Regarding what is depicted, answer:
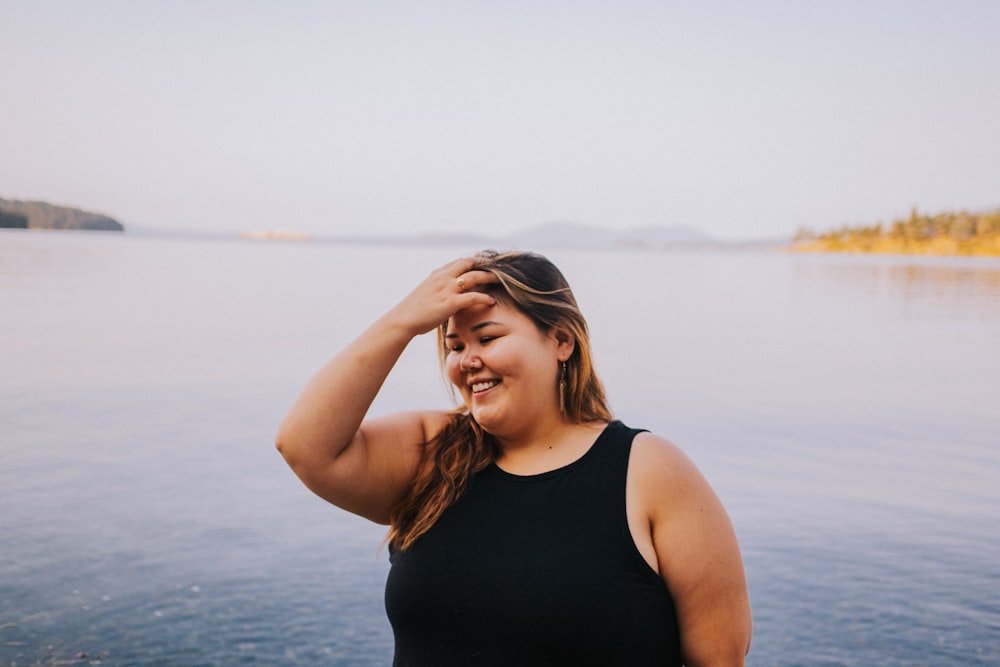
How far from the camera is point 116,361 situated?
15.9 meters

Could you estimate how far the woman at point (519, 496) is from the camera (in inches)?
84.6

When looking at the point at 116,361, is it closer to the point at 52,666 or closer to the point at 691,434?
the point at 691,434

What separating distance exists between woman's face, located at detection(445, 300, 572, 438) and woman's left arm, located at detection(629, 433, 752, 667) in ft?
1.00

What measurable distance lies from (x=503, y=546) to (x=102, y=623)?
4.56m

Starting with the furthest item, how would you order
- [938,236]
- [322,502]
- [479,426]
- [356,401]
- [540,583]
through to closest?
[938,236]
[322,502]
[479,426]
[356,401]
[540,583]

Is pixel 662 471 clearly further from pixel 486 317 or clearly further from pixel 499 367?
pixel 486 317

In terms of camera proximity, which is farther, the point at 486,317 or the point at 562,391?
the point at 562,391

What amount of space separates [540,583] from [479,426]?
0.49m

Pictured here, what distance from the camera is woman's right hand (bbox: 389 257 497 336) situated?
7.48ft

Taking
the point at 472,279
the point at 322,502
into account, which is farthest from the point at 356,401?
the point at 322,502

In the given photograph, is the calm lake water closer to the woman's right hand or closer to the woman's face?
the woman's face

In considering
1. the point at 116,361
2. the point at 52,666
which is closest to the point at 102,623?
the point at 52,666

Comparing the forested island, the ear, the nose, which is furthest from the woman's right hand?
the forested island

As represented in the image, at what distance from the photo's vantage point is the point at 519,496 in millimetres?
2281
